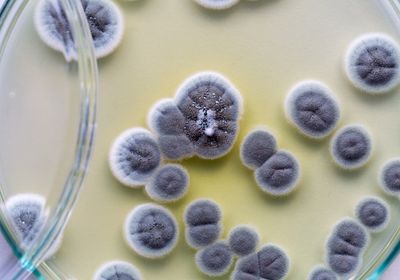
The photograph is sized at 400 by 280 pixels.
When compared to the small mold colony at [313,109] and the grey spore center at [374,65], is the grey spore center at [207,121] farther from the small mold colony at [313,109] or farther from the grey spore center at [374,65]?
the grey spore center at [374,65]

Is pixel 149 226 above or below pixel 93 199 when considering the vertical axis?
below

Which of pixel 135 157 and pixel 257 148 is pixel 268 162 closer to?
pixel 257 148

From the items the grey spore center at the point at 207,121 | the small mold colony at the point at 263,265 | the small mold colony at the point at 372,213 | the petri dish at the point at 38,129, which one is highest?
the petri dish at the point at 38,129

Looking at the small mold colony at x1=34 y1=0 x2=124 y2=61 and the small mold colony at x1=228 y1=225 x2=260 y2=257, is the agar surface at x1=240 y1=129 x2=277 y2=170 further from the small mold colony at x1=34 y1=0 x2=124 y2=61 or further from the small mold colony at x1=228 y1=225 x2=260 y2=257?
the small mold colony at x1=34 y1=0 x2=124 y2=61

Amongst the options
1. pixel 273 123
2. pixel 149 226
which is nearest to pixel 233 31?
pixel 273 123

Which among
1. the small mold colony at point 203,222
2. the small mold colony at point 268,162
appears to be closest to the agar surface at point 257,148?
the small mold colony at point 268,162

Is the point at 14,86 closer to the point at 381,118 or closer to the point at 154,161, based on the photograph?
the point at 154,161

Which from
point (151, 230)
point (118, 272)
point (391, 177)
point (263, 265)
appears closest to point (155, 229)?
point (151, 230)
